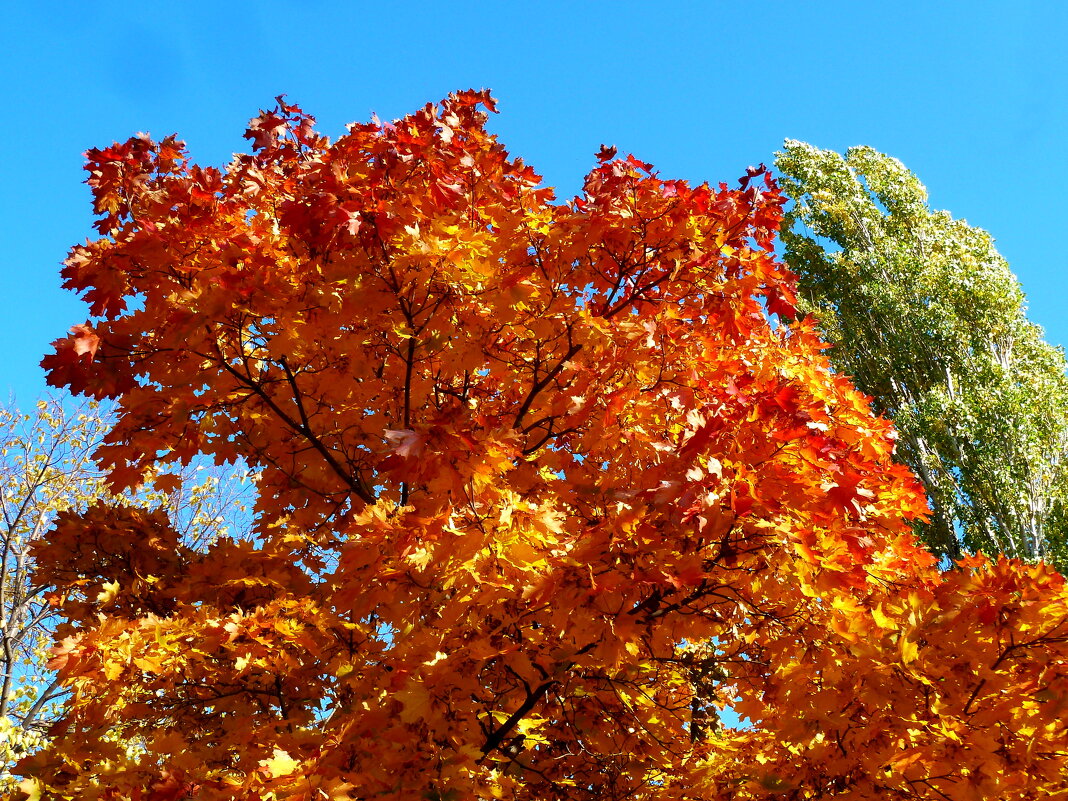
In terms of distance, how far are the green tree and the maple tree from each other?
8301mm

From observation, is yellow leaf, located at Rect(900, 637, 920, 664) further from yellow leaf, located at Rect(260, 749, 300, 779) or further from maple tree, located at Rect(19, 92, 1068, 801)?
yellow leaf, located at Rect(260, 749, 300, 779)

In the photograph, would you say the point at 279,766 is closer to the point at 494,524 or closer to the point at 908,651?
the point at 494,524

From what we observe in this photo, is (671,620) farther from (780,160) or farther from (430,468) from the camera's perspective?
(780,160)

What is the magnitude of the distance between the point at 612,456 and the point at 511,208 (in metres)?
1.38

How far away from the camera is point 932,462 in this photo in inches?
518

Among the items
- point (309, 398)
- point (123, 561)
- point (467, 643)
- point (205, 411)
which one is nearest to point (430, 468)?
point (467, 643)

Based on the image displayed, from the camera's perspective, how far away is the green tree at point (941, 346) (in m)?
12.3

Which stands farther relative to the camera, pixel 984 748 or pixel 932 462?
pixel 932 462

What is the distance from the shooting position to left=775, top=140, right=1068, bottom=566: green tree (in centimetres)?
1226

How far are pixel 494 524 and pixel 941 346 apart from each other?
14.2 meters

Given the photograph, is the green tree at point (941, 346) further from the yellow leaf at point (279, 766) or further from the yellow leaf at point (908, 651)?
the yellow leaf at point (279, 766)

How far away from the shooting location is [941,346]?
14.2 m

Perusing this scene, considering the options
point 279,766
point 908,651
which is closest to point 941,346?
point 908,651

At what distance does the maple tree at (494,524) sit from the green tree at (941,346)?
8301 mm
